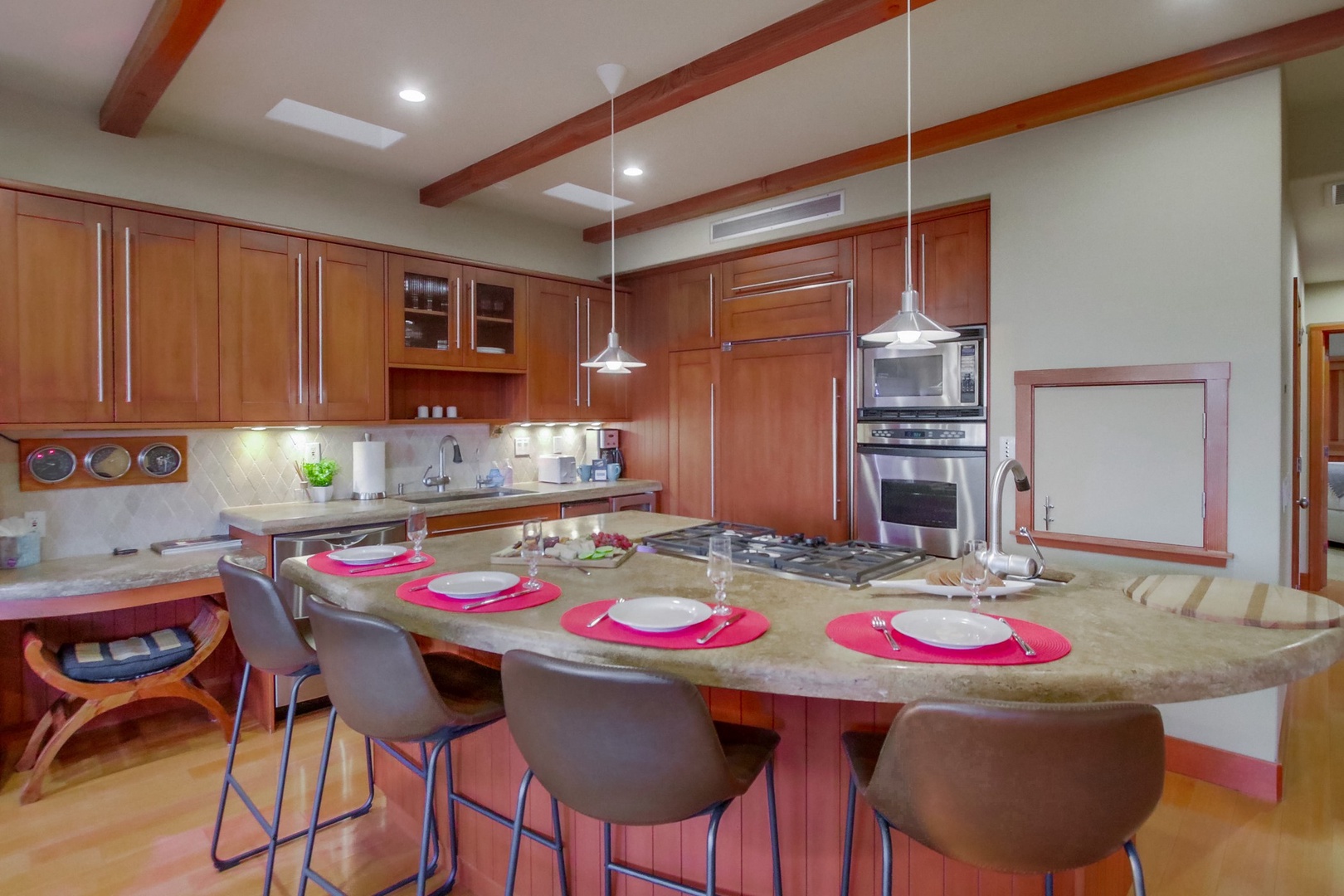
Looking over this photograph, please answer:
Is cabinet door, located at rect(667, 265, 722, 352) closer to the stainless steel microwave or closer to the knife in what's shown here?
the stainless steel microwave

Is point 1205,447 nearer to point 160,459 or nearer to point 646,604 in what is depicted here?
point 646,604

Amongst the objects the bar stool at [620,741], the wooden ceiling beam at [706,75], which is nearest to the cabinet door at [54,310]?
the wooden ceiling beam at [706,75]

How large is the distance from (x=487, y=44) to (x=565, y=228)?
243 centimetres

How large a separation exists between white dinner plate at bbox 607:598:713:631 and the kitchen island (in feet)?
0.30

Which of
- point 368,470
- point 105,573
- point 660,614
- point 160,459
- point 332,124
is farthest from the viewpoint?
point 368,470

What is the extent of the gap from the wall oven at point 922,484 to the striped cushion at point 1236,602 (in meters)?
1.47

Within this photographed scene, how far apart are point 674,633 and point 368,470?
118 inches

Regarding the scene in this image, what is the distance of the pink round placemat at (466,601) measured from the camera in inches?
67.1

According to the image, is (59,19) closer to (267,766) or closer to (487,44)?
(487,44)

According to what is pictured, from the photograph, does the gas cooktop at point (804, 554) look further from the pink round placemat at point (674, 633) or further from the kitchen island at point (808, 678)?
the pink round placemat at point (674, 633)

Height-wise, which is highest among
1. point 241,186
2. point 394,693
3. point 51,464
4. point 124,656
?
point 241,186

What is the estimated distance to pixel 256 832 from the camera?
241cm

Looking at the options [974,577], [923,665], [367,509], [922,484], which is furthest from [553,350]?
[923,665]

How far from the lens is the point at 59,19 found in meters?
2.36
